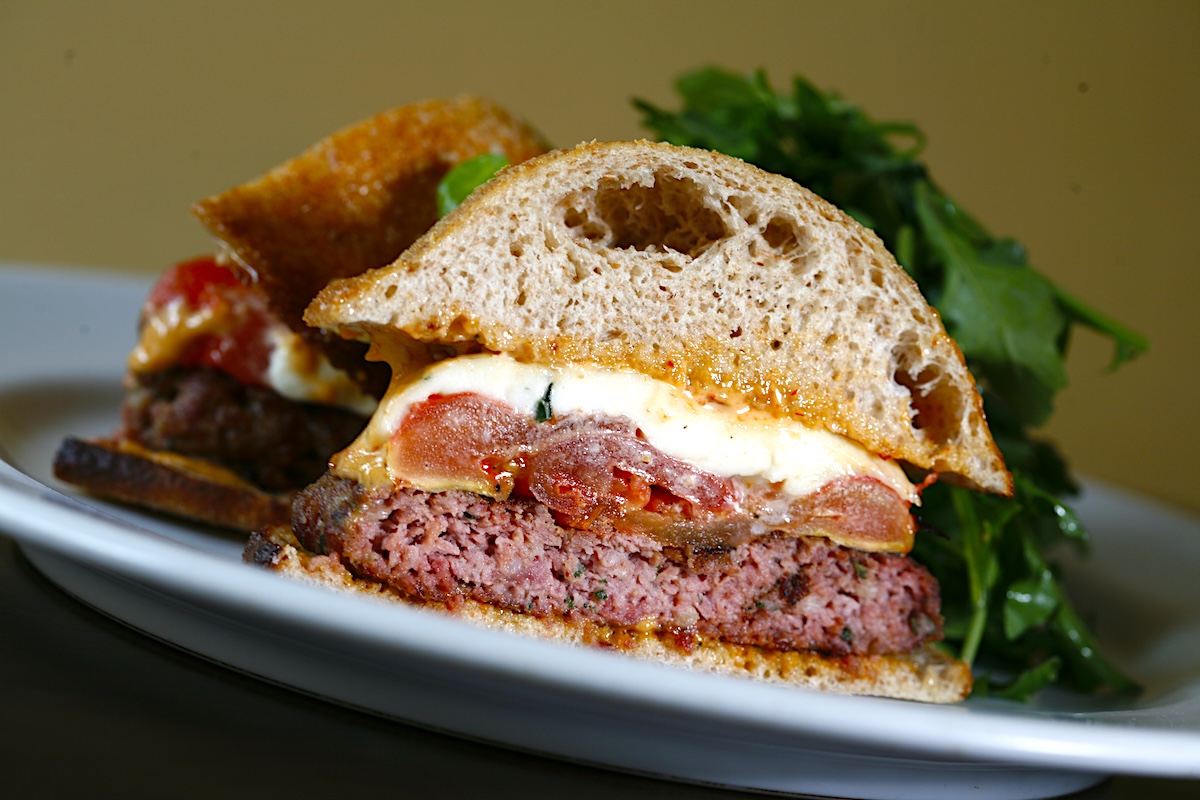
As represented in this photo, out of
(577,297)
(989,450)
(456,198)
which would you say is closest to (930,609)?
(989,450)

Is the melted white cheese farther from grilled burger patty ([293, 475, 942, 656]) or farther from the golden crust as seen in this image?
grilled burger patty ([293, 475, 942, 656])

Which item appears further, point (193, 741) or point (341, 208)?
point (341, 208)

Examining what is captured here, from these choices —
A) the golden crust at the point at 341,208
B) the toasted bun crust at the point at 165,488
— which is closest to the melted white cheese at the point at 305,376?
the golden crust at the point at 341,208

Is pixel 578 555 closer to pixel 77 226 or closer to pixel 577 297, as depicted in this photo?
pixel 577 297

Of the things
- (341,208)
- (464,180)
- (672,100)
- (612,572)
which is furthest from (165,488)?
(672,100)

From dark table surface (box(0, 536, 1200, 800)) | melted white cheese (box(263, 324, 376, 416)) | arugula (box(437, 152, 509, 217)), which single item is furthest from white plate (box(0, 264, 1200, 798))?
arugula (box(437, 152, 509, 217))

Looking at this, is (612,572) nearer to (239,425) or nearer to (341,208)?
(341,208)
